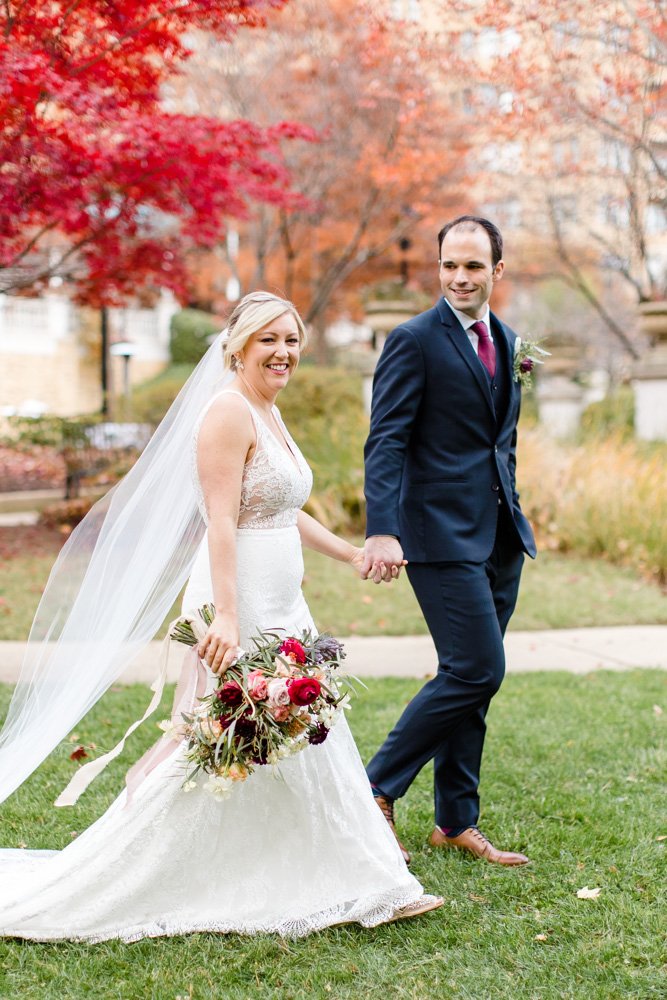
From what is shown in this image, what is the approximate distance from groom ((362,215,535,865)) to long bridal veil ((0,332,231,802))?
625 millimetres

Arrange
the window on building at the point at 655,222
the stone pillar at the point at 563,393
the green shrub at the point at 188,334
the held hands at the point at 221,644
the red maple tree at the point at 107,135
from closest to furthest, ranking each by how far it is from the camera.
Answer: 1. the held hands at the point at 221,644
2. the red maple tree at the point at 107,135
3. the stone pillar at the point at 563,393
4. the window on building at the point at 655,222
5. the green shrub at the point at 188,334

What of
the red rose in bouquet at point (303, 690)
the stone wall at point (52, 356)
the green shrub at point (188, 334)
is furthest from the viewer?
the green shrub at point (188, 334)

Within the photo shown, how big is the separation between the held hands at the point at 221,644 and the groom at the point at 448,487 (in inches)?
22.1

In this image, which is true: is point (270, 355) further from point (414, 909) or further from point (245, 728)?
point (414, 909)

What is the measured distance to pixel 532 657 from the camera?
23.2ft

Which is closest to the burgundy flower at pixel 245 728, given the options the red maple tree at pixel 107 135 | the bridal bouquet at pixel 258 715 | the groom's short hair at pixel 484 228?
the bridal bouquet at pixel 258 715

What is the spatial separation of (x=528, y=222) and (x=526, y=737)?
600 inches

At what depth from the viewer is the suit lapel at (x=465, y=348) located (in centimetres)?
364

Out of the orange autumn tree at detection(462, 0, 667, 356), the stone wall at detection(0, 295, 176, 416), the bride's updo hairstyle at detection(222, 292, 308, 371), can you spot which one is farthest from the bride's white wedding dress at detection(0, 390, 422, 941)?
the stone wall at detection(0, 295, 176, 416)

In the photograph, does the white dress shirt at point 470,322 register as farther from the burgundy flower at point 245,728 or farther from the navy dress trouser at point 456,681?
the burgundy flower at point 245,728

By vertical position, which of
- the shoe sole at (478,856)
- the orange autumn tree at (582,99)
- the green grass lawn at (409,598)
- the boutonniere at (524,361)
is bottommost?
the green grass lawn at (409,598)

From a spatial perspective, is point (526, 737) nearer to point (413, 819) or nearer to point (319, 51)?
point (413, 819)

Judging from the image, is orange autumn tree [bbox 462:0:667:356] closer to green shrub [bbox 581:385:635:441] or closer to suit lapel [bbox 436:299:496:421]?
green shrub [bbox 581:385:635:441]

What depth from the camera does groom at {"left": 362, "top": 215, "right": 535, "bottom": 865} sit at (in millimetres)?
3562
